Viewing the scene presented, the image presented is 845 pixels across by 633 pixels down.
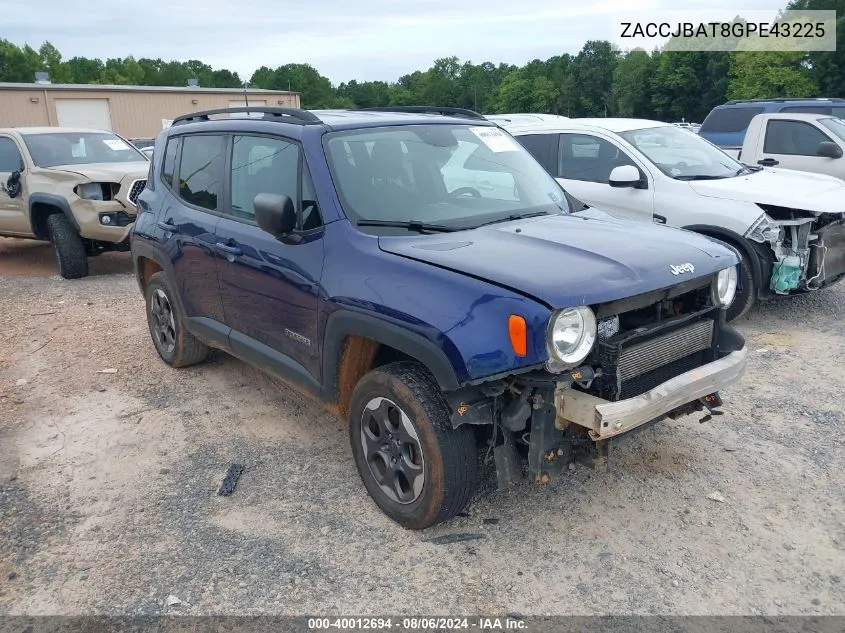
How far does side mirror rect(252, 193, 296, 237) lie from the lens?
11.3 ft

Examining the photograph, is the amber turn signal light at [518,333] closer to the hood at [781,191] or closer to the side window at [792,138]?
the hood at [781,191]

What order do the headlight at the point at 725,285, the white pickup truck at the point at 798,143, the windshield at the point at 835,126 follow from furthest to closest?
the windshield at the point at 835,126, the white pickup truck at the point at 798,143, the headlight at the point at 725,285

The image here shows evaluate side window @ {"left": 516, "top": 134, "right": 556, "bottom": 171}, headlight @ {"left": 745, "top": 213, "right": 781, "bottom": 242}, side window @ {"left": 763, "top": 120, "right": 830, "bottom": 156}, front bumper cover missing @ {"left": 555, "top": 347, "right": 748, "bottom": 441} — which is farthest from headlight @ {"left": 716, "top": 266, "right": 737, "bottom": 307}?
side window @ {"left": 763, "top": 120, "right": 830, "bottom": 156}

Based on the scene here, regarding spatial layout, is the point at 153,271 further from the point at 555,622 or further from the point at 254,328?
the point at 555,622

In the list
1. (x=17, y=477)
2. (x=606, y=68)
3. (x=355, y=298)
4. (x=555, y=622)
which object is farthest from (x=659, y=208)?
(x=606, y=68)

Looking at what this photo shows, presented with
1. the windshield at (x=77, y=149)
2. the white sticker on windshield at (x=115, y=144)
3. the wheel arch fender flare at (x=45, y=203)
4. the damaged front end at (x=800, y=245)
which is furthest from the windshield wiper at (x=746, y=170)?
the white sticker on windshield at (x=115, y=144)

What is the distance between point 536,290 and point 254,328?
2.00m

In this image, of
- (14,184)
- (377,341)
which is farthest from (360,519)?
(14,184)

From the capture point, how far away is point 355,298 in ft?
10.7

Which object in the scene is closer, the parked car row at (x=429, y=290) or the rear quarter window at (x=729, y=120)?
the parked car row at (x=429, y=290)

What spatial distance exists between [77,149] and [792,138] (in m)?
9.83

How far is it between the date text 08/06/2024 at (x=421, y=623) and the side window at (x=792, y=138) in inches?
Answer: 359

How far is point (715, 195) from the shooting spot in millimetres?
6234

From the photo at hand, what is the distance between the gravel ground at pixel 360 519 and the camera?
9.55 ft
